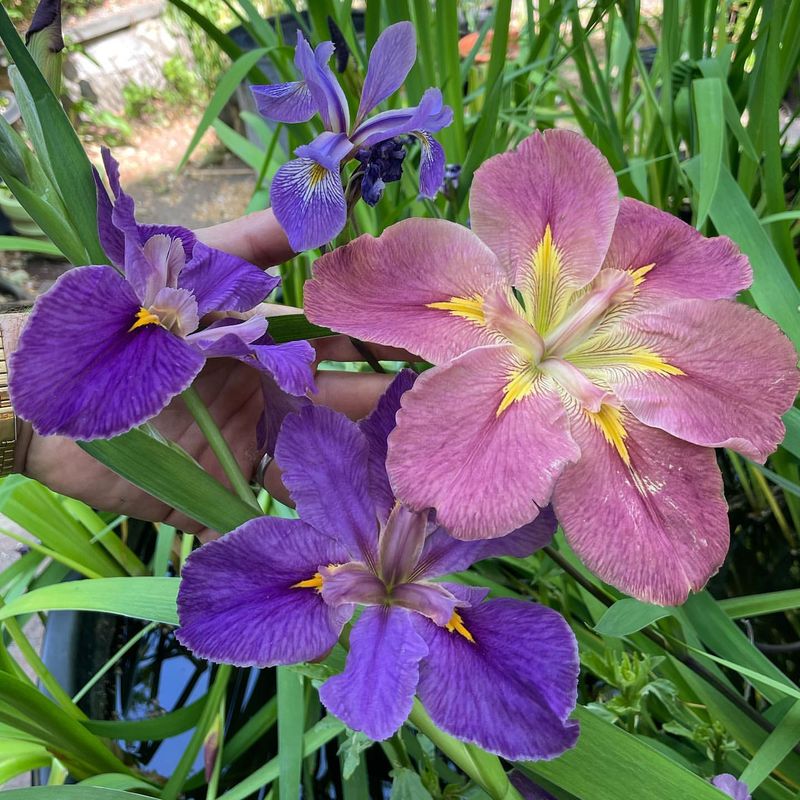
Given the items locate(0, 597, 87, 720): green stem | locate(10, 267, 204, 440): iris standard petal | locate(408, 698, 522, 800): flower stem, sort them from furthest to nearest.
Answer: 1. locate(0, 597, 87, 720): green stem
2. locate(408, 698, 522, 800): flower stem
3. locate(10, 267, 204, 440): iris standard petal

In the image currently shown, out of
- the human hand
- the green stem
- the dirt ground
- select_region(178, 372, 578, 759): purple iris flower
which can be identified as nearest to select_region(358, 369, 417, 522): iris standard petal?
select_region(178, 372, 578, 759): purple iris flower

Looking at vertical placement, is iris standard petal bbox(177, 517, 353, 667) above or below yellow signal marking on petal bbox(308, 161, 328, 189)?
below

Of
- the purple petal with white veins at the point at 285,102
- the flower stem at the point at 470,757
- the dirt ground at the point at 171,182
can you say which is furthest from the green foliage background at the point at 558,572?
the dirt ground at the point at 171,182

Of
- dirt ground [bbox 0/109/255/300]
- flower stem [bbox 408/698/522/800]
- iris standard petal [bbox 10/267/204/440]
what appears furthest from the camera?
dirt ground [bbox 0/109/255/300]

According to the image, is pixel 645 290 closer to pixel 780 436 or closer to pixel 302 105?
pixel 780 436

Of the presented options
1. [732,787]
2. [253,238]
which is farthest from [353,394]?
[732,787]

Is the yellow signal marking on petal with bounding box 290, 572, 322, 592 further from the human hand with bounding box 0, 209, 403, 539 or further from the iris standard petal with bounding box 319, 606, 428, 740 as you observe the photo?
the human hand with bounding box 0, 209, 403, 539
